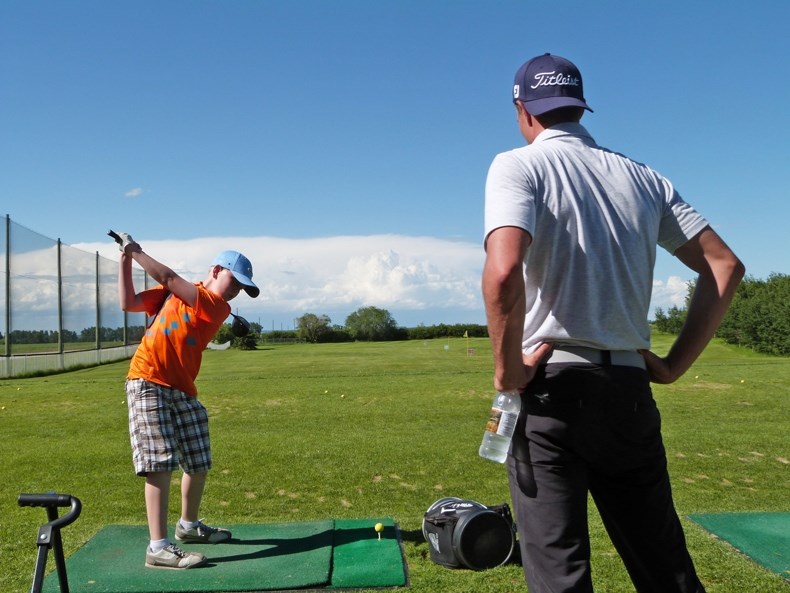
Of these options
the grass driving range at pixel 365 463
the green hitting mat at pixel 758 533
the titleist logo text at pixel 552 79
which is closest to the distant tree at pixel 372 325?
the grass driving range at pixel 365 463

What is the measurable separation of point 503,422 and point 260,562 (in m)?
2.95

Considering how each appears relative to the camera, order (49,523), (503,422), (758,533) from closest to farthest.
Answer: (503,422)
(49,523)
(758,533)

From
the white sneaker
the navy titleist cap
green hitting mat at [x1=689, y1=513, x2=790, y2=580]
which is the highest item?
the navy titleist cap

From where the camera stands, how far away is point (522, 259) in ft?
7.10

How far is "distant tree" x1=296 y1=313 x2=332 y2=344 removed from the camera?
68.4m

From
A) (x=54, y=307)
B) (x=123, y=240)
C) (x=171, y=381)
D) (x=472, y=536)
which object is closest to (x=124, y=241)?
(x=123, y=240)

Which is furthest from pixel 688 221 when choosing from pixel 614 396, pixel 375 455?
pixel 375 455

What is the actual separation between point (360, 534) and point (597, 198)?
3688 mm

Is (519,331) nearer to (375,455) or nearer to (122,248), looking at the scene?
(122,248)

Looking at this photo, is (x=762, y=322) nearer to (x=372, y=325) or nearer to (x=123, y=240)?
(x=123, y=240)

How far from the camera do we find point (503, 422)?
8.02 feet

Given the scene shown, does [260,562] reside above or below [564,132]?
below

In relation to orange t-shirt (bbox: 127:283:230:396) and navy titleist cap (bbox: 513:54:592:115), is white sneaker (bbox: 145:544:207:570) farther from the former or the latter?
navy titleist cap (bbox: 513:54:592:115)

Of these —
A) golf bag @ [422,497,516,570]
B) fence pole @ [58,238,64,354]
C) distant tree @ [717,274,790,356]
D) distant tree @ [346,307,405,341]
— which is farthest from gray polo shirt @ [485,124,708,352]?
distant tree @ [346,307,405,341]
